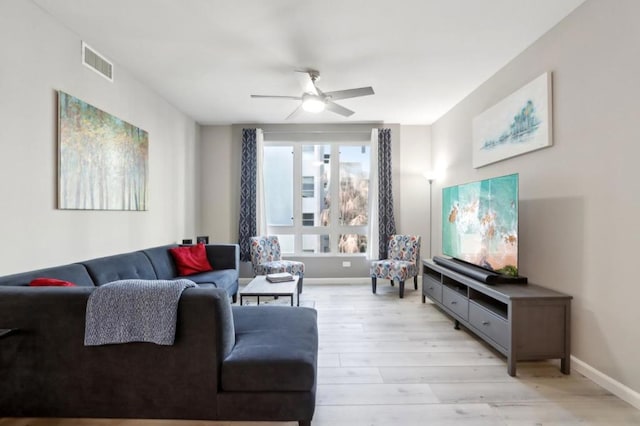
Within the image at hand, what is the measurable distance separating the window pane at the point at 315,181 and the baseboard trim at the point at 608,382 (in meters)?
3.63

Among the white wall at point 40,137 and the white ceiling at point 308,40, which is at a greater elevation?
the white ceiling at point 308,40

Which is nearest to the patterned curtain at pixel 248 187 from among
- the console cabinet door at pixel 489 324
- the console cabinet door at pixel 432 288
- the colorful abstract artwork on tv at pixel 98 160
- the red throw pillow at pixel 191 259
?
the red throw pillow at pixel 191 259

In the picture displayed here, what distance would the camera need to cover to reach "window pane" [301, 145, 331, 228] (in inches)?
207

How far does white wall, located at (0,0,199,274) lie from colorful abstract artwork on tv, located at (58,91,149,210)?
7cm

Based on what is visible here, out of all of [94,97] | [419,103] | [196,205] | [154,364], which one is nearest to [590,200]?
[419,103]

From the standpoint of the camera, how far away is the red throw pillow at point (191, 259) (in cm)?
363

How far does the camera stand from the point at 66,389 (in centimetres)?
154

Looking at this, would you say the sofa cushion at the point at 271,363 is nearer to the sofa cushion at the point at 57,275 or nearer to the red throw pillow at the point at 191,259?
the sofa cushion at the point at 57,275

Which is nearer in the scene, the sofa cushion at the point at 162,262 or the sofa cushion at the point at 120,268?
the sofa cushion at the point at 120,268

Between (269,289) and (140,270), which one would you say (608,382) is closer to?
(269,289)

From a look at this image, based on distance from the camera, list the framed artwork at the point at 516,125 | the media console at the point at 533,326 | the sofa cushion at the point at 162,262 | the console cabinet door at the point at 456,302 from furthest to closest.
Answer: the sofa cushion at the point at 162,262 < the console cabinet door at the point at 456,302 < the framed artwork at the point at 516,125 < the media console at the point at 533,326

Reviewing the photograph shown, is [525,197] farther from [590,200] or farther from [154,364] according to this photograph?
[154,364]

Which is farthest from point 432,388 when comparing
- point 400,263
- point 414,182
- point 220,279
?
point 414,182

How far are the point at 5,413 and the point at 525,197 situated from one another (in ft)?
12.6
